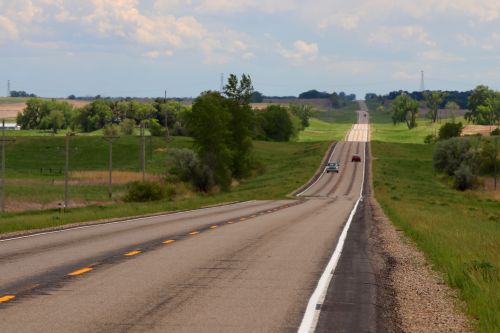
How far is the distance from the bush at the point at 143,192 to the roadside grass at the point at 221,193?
1724mm

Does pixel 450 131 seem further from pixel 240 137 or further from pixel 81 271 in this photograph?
pixel 81 271

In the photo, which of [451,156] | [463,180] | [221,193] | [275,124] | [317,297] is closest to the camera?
[317,297]

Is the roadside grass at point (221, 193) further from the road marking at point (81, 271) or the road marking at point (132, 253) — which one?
the road marking at point (81, 271)

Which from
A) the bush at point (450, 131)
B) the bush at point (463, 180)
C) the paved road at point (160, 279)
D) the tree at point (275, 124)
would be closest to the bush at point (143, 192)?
the paved road at point (160, 279)

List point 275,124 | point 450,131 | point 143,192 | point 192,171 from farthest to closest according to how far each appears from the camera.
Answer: point 275,124
point 450,131
point 192,171
point 143,192

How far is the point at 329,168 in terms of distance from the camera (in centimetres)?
11181

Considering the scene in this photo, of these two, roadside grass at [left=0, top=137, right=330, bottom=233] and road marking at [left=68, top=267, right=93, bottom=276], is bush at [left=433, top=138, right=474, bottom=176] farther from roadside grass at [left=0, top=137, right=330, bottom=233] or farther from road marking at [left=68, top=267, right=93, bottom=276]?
road marking at [left=68, top=267, right=93, bottom=276]

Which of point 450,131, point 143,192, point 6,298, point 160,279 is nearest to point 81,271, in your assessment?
point 160,279

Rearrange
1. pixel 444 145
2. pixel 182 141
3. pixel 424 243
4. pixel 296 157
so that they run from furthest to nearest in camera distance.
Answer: pixel 182 141 → pixel 296 157 → pixel 444 145 → pixel 424 243

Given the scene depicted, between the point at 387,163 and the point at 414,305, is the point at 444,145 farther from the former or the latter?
the point at 414,305

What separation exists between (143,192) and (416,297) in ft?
165

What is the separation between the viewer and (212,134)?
9331 cm

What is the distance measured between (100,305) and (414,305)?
4742 millimetres

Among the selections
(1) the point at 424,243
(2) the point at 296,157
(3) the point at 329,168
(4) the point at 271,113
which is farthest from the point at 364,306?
(4) the point at 271,113
